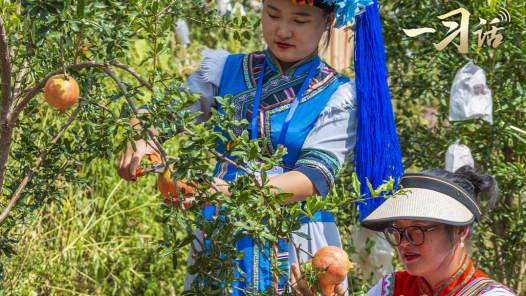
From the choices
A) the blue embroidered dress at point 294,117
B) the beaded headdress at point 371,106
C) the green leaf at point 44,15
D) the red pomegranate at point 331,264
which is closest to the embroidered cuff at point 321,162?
the blue embroidered dress at point 294,117

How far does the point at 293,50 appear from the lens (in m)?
1.52

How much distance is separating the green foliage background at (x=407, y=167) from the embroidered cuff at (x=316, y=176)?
1.07 meters

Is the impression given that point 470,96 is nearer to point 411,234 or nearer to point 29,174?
point 411,234

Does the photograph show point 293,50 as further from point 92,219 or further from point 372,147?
point 92,219

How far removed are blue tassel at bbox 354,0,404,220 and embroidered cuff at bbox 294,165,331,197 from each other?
214 millimetres

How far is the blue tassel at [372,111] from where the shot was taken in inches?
60.6

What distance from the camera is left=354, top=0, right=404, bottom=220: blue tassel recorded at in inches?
60.6

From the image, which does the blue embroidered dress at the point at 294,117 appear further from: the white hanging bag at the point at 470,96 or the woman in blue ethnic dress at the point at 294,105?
the white hanging bag at the point at 470,96

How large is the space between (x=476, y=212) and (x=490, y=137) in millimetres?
1063

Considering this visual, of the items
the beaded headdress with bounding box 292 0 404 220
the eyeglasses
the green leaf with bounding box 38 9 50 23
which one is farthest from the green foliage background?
the green leaf with bounding box 38 9 50 23

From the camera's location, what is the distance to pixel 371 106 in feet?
5.07

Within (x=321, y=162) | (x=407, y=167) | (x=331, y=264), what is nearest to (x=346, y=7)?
(x=321, y=162)

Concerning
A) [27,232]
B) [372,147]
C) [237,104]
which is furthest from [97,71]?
[27,232]

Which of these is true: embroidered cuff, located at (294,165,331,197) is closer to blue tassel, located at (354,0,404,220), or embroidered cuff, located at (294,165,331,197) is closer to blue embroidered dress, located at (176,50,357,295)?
blue embroidered dress, located at (176,50,357,295)
